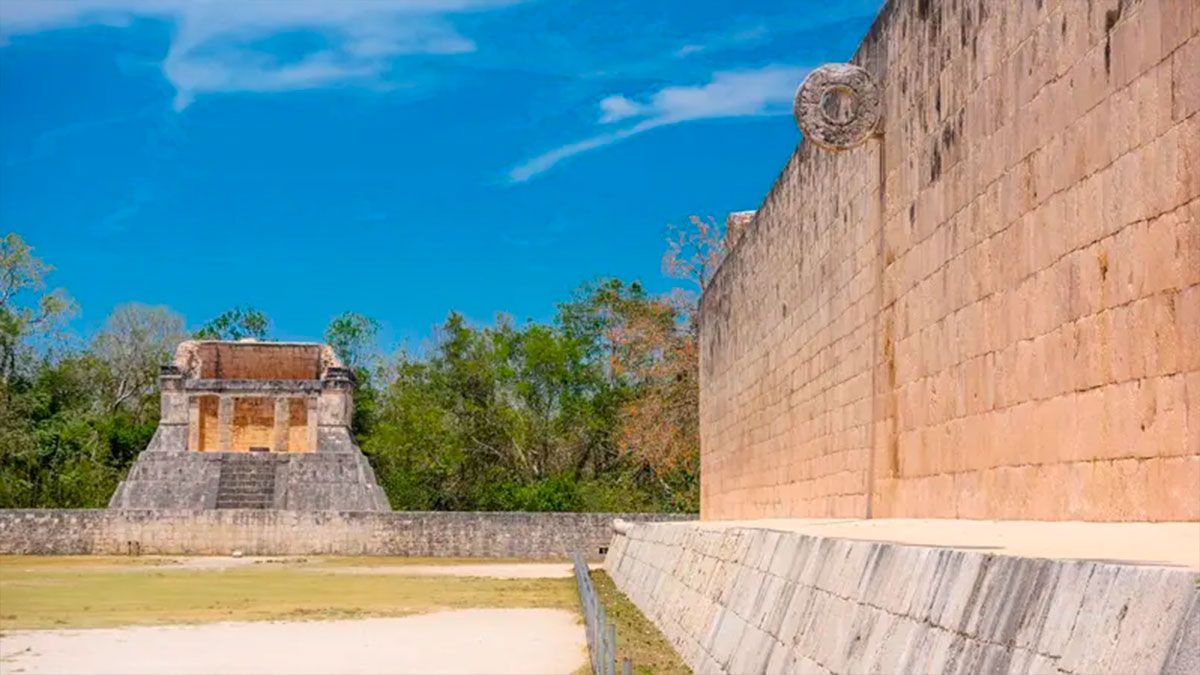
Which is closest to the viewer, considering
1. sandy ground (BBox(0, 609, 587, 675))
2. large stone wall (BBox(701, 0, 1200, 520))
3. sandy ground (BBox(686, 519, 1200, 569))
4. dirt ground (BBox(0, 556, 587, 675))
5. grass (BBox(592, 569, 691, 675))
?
sandy ground (BBox(686, 519, 1200, 569))

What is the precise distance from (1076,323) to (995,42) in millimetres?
1970

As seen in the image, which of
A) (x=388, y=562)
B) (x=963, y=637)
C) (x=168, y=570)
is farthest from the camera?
(x=388, y=562)

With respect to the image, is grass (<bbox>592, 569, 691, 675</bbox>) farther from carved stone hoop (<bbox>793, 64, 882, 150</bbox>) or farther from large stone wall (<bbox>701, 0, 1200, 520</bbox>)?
carved stone hoop (<bbox>793, 64, 882, 150</bbox>)

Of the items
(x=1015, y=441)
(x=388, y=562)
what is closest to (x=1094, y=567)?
(x=1015, y=441)

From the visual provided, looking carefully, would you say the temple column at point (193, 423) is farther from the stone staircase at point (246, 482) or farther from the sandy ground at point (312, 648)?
the sandy ground at point (312, 648)

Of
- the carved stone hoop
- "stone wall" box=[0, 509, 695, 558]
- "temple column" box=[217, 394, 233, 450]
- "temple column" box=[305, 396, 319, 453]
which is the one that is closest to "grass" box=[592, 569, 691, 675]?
the carved stone hoop

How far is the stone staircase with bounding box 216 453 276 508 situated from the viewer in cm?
3353

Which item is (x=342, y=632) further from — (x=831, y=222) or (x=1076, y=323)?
(x=1076, y=323)

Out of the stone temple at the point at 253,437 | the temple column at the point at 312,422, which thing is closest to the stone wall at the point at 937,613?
the stone temple at the point at 253,437

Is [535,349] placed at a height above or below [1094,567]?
above

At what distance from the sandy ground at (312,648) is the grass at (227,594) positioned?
43.8 inches

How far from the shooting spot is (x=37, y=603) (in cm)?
1602

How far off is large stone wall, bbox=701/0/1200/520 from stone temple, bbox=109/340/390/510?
2350 cm

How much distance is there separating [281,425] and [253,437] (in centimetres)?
302
